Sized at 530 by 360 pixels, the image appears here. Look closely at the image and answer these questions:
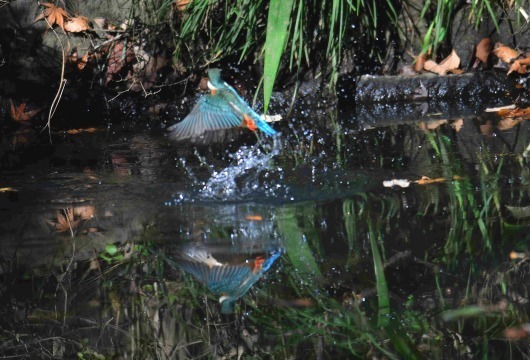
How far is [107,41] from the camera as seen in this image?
5.71 meters

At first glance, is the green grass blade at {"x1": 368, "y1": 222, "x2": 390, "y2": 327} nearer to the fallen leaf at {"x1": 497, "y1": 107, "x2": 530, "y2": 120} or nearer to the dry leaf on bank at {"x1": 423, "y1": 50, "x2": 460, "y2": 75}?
the fallen leaf at {"x1": 497, "y1": 107, "x2": 530, "y2": 120}

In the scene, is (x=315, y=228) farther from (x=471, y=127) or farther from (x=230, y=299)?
(x=471, y=127)

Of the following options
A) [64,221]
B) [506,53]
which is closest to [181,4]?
[506,53]

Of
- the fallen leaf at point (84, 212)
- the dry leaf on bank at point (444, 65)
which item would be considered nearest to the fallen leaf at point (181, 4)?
the dry leaf on bank at point (444, 65)

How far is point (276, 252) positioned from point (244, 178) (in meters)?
1.07

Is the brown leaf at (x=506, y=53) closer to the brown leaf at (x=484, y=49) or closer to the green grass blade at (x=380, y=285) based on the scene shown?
the brown leaf at (x=484, y=49)

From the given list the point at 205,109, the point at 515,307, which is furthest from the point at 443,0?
the point at 515,307

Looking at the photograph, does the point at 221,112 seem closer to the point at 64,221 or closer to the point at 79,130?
the point at 64,221

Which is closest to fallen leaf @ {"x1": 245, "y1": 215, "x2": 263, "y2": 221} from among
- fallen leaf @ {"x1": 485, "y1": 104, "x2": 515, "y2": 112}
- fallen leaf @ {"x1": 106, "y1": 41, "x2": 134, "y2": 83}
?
fallen leaf @ {"x1": 485, "y1": 104, "x2": 515, "y2": 112}

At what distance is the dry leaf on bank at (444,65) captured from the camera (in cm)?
570

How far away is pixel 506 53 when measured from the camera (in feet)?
18.6

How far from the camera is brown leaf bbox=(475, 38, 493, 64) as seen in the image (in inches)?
226

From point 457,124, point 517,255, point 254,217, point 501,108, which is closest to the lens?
point 517,255

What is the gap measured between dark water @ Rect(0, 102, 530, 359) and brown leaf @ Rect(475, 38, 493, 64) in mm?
1345
